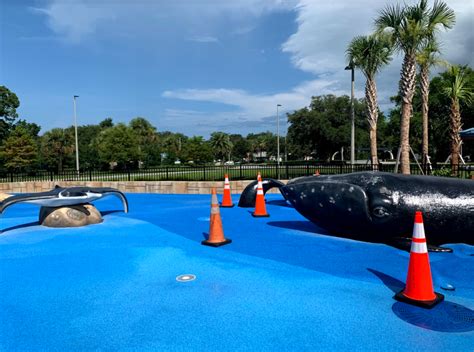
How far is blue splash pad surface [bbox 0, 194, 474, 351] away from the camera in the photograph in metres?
2.96

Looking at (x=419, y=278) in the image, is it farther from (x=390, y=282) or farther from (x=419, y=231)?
(x=390, y=282)

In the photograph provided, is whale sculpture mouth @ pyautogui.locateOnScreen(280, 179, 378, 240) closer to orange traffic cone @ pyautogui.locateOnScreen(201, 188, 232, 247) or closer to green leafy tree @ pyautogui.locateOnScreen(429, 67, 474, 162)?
orange traffic cone @ pyautogui.locateOnScreen(201, 188, 232, 247)

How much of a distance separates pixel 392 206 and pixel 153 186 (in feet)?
44.0

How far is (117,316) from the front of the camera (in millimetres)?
3434

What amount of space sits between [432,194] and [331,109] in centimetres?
3409

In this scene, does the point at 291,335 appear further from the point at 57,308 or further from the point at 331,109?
A: the point at 331,109

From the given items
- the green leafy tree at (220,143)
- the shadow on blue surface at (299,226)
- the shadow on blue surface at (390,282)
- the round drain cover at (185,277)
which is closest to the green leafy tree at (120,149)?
the shadow on blue surface at (299,226)

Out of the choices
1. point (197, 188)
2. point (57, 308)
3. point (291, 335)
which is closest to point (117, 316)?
point (57, 308)

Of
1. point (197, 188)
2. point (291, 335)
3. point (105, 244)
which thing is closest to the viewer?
point (291, 335)

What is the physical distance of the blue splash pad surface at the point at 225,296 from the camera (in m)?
2.96

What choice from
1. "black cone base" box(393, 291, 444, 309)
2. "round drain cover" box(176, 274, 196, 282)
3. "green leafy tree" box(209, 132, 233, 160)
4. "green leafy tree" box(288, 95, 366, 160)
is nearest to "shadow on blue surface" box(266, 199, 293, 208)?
"round drain cover" box(176, 274, 196, 282)

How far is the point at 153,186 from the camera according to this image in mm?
17094

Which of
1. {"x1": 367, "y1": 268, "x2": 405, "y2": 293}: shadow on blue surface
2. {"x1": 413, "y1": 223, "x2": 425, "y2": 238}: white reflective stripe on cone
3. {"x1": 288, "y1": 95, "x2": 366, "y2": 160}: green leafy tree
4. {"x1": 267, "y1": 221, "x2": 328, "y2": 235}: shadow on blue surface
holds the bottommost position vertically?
{"x1": 367, "y1": 268, "x2": 405, "y2": 293}: shadow on blue surface

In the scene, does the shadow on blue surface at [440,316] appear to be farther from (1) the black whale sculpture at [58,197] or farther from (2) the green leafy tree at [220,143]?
(2) the green leafy tree at [220,143]
